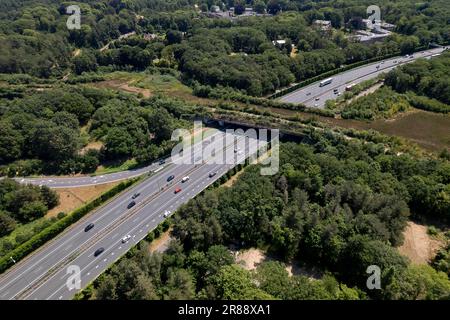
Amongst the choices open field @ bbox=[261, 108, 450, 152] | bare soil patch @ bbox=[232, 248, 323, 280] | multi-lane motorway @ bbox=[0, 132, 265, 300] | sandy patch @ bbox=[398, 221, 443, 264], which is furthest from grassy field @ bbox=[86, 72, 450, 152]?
bare soil patch @ bbox=[232, 248, 323, 280]

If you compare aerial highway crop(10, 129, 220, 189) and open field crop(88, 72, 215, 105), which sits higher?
open field crop(88, 72, 215, 105)

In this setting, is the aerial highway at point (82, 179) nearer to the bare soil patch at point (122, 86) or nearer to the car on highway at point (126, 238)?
the car on highway at point (126, 238)

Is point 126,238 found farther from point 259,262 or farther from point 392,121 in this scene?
point 392,121

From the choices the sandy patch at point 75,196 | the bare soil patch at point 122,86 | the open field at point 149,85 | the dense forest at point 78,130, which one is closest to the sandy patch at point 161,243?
the sandy patch at point 75,196

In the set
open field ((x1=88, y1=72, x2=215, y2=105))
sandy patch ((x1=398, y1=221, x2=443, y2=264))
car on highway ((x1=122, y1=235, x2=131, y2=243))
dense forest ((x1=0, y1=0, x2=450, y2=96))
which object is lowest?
sandy patch ((x1=398, y1=221, x2=443, y2=264))

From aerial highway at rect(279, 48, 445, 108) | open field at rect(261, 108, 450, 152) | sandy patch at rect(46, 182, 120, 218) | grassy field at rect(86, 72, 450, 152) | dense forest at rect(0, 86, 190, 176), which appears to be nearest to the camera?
sandy patch at rect(46, 182, 120, 218)

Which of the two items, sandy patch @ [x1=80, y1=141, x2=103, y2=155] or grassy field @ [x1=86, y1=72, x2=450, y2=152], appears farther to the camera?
grassy field @ [x1=86, y1=72, x2=450, y2=152]

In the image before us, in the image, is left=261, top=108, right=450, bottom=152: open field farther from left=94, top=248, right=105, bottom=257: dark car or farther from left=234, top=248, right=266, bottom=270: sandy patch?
left=94, top=248, right=105, bottom=257: dark car
